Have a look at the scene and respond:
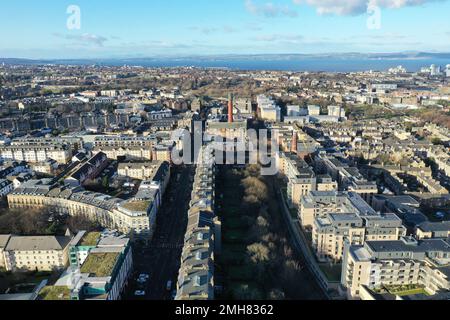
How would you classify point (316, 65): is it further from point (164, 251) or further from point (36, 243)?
point (36, 243)

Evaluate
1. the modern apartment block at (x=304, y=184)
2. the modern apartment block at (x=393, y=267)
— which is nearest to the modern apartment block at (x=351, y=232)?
the modern apartment block at (x=393, y=267)

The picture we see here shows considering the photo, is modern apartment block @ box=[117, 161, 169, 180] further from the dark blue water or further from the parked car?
the dark blue water

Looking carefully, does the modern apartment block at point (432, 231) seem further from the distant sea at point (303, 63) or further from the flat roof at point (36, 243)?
the distant sea at point (303, 63)

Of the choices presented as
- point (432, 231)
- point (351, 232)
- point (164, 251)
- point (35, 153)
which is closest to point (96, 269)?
point (164, 251)

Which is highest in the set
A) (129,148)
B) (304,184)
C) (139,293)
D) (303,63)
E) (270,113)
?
(303,63)

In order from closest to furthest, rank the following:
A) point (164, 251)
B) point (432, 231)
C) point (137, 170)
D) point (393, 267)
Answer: point (393, 267) → point (432, 231) → point (164, 251) → point (137, 170)

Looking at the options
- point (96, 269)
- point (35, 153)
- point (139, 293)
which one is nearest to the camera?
point (96, 269)
